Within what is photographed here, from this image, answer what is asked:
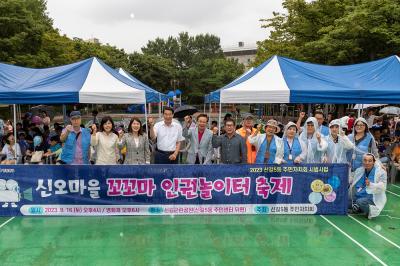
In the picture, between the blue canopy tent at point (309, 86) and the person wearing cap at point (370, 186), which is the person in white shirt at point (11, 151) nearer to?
the blue canopy tent at point (309, 86)

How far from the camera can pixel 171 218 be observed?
642 centimetres

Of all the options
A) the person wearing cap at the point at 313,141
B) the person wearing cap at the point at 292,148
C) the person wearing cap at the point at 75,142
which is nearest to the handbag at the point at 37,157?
the person wearing cap at the point at 75,142

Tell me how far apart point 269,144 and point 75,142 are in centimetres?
353

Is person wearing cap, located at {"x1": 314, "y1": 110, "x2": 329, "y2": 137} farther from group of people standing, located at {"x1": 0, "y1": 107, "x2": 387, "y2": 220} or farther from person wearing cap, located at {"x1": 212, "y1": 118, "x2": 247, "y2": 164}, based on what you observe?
person wearing cap, located at {"x1": 212, "y1": 118, "x2": 247, "y2": 164}

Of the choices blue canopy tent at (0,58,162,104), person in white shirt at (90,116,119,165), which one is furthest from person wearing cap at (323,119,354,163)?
person in white shirt at (90,116,119,165)

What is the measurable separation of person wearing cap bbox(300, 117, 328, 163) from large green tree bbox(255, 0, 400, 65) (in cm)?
993

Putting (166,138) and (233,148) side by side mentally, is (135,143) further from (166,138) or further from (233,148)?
(233,148)

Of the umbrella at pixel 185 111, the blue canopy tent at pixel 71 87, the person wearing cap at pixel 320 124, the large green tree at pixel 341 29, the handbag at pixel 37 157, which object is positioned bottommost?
the handbag at pixel 37 157

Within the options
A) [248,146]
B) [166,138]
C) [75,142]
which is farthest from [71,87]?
[248,146]

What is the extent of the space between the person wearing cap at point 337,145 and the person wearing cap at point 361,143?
0.50 ft

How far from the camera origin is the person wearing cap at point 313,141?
695cm

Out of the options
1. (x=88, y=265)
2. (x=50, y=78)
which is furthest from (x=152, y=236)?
(x=50, y=78)

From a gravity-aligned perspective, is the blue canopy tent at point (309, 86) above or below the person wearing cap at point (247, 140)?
above

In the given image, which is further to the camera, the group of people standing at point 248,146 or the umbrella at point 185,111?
the umbrella at point 185,111
